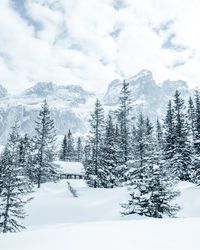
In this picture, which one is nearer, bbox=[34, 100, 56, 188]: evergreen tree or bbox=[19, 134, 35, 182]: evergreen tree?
bbox=[34, 100, 56, 188]: evergreen tree

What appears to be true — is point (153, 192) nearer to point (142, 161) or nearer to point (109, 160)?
point (142, 161)

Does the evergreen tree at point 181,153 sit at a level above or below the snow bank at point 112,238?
above

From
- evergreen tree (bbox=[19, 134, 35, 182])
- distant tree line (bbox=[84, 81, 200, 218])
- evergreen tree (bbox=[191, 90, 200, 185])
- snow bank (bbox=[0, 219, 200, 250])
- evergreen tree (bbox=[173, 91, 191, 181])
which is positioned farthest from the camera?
evergreen tree (bbox=[19, 134, 35, 182])

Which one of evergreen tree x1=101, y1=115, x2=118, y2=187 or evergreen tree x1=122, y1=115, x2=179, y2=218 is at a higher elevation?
evergreen tree x1=101, y1=115, x2=118, y2=187

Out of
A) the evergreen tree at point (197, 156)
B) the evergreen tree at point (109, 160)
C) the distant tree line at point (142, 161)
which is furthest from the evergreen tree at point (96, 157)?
the evergreen tree at point (197, 156)

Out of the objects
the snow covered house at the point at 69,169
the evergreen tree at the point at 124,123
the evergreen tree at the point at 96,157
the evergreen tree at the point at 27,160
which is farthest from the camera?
the snow covered house at the point at 69,169

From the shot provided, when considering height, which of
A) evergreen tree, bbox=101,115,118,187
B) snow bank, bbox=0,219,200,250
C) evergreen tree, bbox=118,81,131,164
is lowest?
snow bank, bbox=0,219,200,250

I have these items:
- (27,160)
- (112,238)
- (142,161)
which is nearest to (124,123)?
(27,160)

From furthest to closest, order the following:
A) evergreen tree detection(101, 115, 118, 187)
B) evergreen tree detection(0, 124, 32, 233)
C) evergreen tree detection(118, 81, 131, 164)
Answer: evergreen tree detection(118, 81, 131, 164) < evergreen tree detection(101, 115, 118, 187) < evergreen tree detection(0, 124, 32, 233)

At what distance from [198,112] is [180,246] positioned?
3030 cm

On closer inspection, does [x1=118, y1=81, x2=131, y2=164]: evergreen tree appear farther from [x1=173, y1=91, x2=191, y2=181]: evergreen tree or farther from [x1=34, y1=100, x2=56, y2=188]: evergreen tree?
[x1=34, y1=100, x2=56, y2=188]: evergreen tree

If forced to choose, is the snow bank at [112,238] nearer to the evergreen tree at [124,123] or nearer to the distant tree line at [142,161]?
the distant tree line at [142,161]

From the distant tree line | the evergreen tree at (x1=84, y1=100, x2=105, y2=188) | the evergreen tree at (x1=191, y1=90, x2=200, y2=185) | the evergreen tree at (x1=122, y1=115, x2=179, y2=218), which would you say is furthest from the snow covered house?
the evergreen tree at (x1=122, y1=115, x2=179, y2=218)

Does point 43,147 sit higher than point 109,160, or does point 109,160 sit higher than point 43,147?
point 43,147
